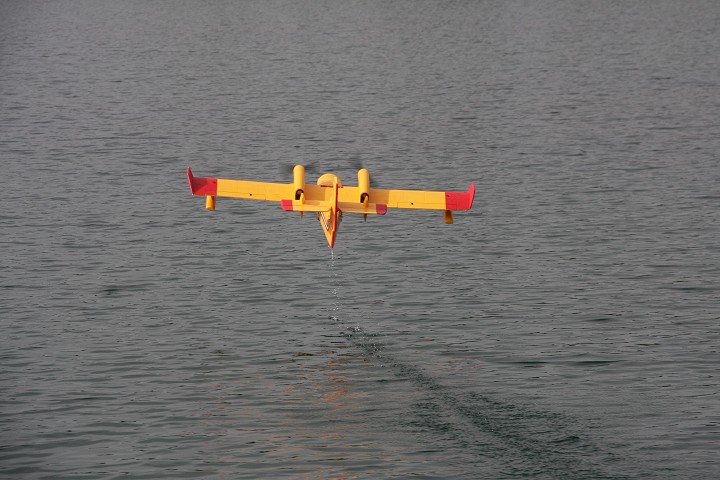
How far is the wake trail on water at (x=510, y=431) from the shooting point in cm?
4275

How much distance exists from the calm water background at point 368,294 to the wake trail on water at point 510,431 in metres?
0.14

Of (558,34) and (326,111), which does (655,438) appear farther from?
(558,34)

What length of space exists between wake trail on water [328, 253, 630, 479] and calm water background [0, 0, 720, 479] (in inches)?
5.4

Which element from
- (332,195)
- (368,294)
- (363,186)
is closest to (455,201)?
(363,186)

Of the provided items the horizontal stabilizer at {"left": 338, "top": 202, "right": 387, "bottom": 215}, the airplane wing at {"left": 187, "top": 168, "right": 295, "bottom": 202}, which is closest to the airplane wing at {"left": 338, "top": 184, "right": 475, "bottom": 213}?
the horizontal stabilizer at {"left": 338, "top": 202, "right": 387, "bottom": 215}

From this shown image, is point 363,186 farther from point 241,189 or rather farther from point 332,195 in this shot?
point 241,189

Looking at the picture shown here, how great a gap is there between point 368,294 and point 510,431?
2041 centimetres

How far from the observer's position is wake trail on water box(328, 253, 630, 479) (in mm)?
42750

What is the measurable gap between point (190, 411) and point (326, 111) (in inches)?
3212

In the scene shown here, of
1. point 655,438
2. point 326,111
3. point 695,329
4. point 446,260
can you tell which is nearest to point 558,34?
point 326,111

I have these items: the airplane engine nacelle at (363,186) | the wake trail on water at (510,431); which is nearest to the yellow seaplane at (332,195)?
the airplane engine nacelle at (363,186)

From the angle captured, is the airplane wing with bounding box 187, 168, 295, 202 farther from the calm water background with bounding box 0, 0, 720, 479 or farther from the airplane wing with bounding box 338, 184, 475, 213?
the calm water background with bounding box 0, 0, 720, 479

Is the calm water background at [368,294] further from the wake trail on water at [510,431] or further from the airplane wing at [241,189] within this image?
the airplane wing at [241,189]

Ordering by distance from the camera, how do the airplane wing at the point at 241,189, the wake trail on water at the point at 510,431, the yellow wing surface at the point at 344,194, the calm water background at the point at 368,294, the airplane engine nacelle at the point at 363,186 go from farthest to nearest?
the airplane wing at the point at 241,189 → the yellow wing surface at the point at 344,194 → the airplane engine nacelle at the point at 363,186 → the calm water background at the point at 368,294 → the wake trail on water at the point at 510,431
